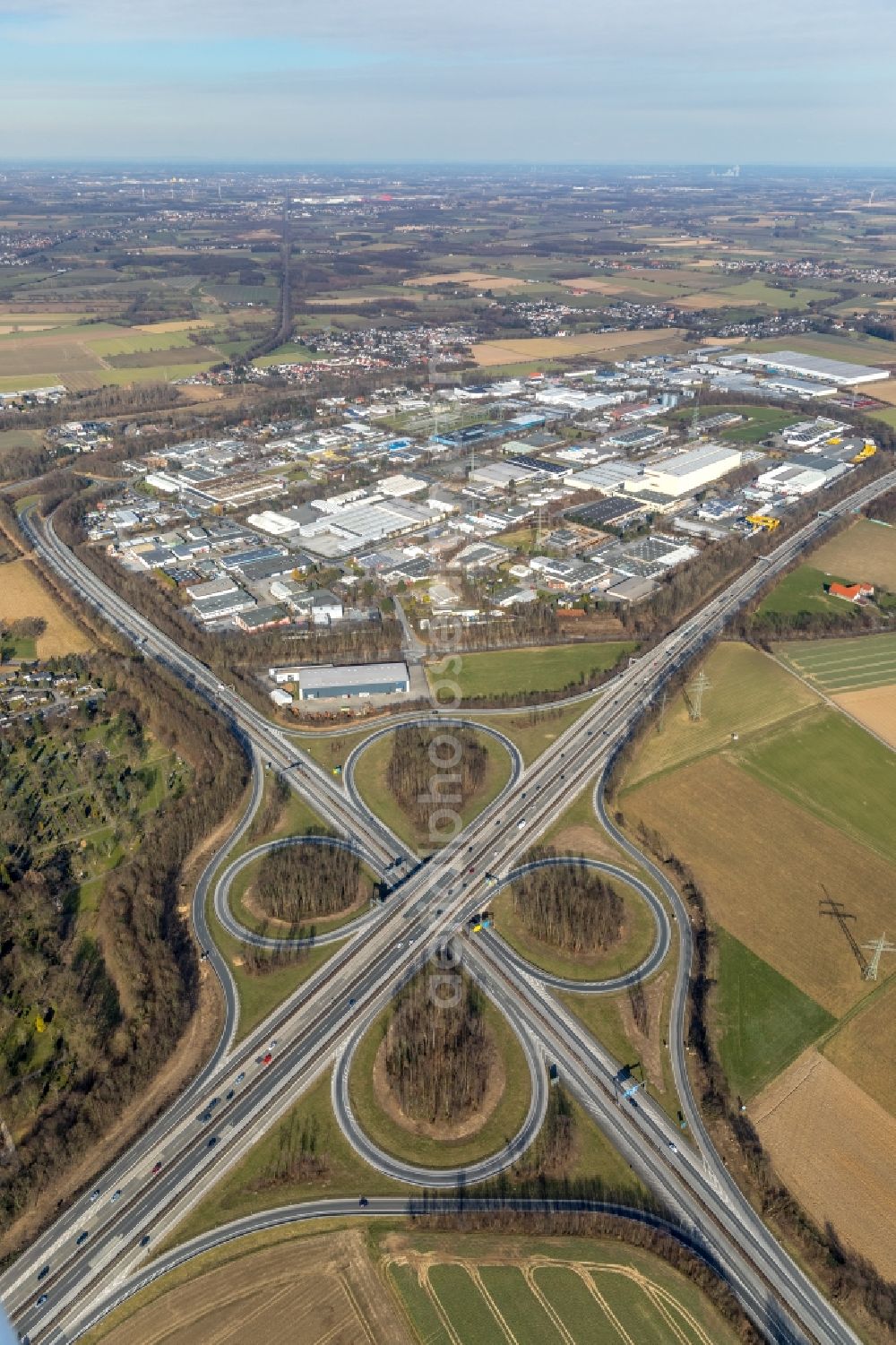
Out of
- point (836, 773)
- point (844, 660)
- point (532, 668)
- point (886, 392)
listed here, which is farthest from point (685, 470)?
point (886, 392)

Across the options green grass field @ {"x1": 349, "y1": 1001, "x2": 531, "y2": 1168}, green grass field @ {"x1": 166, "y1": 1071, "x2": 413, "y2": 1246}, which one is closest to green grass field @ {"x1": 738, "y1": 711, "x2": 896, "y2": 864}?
green grass field @ {"x1": 349, "y1": 1001, "x2": 531, "y2": 1168}

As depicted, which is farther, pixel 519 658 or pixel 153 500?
pixel 153 500

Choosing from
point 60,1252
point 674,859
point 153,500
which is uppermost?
point 153,500

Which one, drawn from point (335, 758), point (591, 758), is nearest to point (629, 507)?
point (591, 758)

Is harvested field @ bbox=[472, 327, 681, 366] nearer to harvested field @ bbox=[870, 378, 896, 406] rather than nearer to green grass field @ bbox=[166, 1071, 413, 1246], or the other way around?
harvested field @ bbox=[870, 378, 896, 406]

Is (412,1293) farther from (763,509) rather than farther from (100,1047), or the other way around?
(763,509)

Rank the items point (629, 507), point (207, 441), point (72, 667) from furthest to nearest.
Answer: point (207, 441), point (629, 507), point (72, 667)

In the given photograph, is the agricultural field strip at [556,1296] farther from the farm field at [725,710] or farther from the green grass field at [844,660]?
the green grass field at [844,660]
